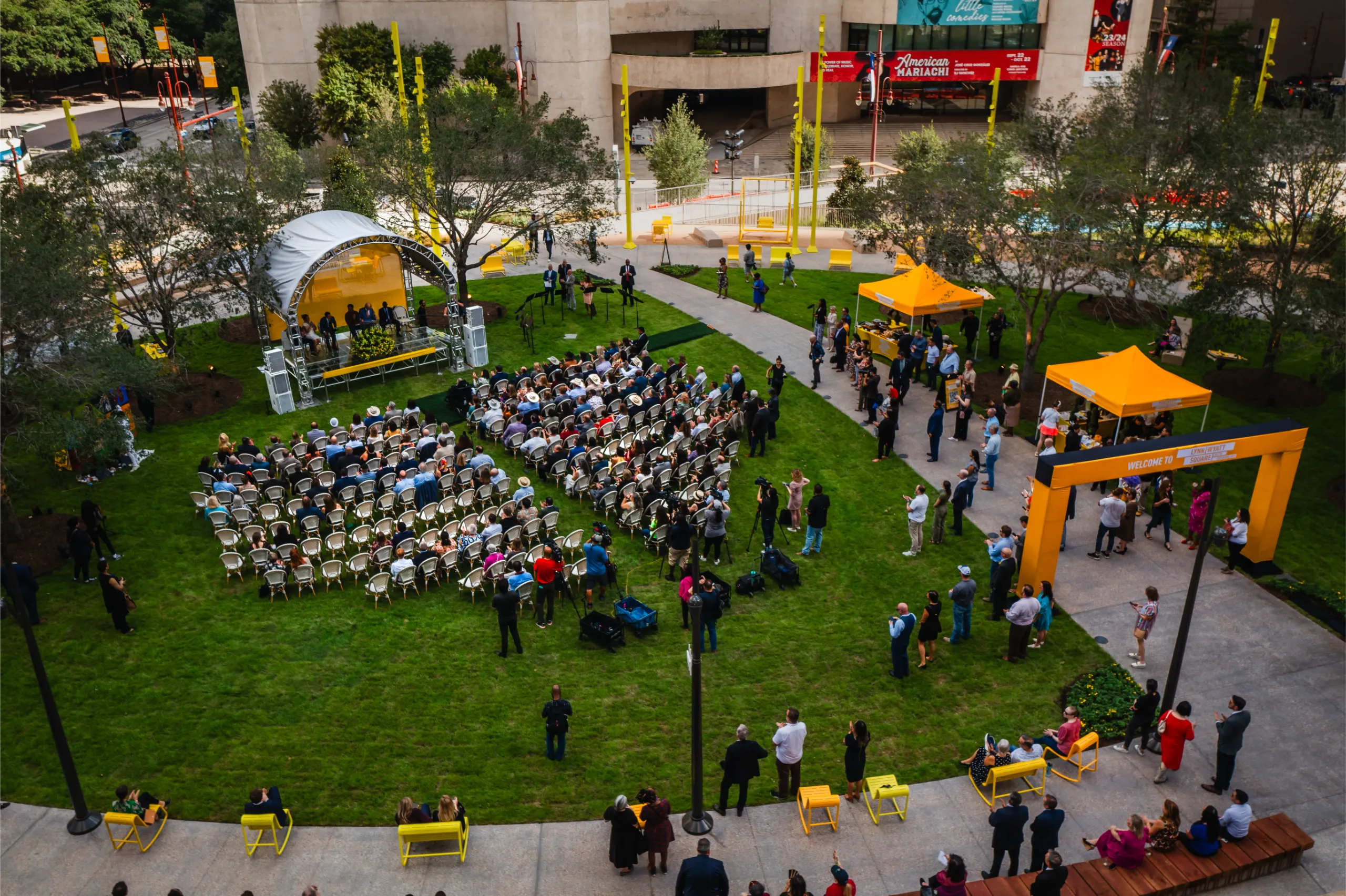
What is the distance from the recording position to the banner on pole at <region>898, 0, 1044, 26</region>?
58.9 metres

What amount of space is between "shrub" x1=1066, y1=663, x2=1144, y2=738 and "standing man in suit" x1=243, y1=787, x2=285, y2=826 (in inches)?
433

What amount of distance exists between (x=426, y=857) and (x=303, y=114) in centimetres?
5208

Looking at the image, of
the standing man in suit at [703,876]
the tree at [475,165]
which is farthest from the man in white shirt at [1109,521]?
the tree at [475,165]

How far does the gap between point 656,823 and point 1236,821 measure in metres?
6.81

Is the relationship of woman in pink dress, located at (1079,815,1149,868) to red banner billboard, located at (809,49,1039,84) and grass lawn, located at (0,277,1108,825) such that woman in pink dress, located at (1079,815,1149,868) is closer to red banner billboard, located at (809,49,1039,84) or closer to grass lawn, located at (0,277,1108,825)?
grass lawn, located at (0,277,1108,825)

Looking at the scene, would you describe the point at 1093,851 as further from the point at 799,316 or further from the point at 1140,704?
the point at 799,316

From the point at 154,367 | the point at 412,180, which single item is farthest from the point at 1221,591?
the point at 412,180

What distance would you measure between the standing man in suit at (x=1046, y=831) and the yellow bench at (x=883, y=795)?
1.64m

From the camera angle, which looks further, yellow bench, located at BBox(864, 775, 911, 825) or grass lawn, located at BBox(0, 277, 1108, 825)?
grass lawn, located at BBox(0, 277, 1108, 825)

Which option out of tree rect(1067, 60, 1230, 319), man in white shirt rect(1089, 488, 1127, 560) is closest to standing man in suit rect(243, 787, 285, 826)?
man in white shirt rect(1089, 488, 1127, 560)

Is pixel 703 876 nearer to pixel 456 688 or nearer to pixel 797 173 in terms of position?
pixel 456 688

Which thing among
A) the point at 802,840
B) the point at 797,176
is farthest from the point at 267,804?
the point at 797,176

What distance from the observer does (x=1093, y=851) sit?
475 inches

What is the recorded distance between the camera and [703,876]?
10336mm
